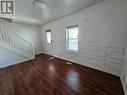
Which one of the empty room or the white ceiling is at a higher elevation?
the white ceiling

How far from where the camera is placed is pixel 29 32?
5.95m

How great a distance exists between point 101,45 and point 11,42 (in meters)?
4.27

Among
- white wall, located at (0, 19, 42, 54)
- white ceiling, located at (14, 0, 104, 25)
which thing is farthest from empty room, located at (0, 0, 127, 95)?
white wall, located at (0, 19, 42, 54)

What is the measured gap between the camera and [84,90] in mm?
1811

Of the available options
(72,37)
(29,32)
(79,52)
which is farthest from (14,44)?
(79,52)

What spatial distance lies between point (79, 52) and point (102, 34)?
1241mm

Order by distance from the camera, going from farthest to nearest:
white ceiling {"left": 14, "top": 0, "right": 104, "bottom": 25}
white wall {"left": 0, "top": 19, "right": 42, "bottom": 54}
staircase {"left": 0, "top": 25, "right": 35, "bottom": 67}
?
white wall {"left": 0, "top": 19, "right": 42, "bottom": 54} → staircase {"left": 0, "top": 25, "right": 35, "bottom": 67} → white ceiling {"left": 14, "top": 0, "right": 104, "bottom": 25}

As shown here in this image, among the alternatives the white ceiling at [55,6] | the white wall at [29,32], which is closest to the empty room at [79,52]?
the white ceiling at [55,6]

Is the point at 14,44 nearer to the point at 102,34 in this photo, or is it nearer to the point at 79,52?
the point at 79,52

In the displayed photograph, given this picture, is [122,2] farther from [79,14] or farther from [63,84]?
[63,84]

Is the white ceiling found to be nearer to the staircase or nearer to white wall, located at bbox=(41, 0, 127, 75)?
white wall, located at bbox=(41, 0, 127, 75)

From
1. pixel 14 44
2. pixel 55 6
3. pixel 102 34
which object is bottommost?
pixel 14 44

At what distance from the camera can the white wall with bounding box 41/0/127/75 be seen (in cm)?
217

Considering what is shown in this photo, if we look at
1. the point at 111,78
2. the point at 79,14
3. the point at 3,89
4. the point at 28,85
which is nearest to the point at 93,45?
the point at 111,78
